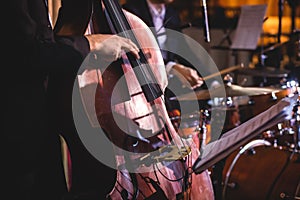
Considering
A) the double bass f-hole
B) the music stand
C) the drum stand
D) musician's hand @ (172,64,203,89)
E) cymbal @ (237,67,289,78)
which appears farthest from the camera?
the music stand

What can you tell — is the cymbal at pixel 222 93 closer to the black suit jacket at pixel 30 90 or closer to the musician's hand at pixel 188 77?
the musician's hand at pixel 188 77

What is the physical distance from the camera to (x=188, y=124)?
175 cm

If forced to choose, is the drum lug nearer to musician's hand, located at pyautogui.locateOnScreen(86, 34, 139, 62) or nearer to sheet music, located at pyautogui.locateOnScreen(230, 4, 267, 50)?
musician's hand, located at pyautogui.locateOnScreen(86, 34, 139, 62)

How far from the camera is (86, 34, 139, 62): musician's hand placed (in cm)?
110

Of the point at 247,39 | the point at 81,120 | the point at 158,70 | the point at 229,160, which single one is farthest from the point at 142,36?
the point at 247,39

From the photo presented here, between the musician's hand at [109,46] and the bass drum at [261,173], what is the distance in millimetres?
881

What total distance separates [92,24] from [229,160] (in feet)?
2.93

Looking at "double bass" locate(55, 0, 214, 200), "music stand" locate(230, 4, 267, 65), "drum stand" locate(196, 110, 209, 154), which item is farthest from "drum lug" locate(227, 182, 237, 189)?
"music stand" locate(230, 4, 267, 65)

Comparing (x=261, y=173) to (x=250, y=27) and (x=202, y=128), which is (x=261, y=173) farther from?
(x=250, y=27)

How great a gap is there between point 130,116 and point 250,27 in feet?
6.09

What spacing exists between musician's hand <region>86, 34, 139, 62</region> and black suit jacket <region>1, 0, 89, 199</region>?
0.12 feet

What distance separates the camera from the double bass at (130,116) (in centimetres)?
118

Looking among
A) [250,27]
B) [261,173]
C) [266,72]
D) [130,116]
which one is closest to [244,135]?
[130,116]

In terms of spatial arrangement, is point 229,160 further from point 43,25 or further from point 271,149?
point 43,25
